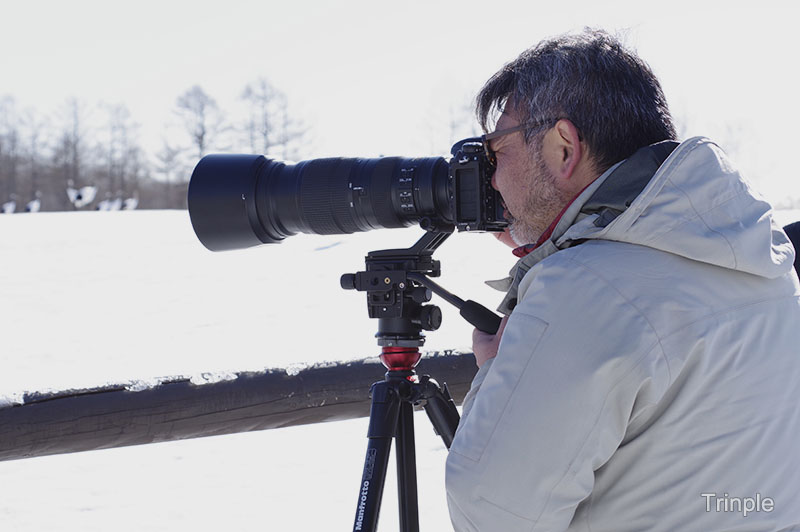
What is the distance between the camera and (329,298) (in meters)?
10.2

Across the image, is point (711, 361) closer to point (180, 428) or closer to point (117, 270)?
point (180, 428)

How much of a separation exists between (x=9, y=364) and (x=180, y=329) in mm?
1909

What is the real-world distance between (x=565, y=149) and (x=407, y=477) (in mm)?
1084

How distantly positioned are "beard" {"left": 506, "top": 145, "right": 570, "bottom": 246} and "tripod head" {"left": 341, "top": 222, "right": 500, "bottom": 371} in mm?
536

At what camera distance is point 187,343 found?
27.7ft

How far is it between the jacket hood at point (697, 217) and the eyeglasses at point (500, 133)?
23cm

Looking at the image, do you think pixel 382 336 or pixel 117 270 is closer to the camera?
pixel 382 336

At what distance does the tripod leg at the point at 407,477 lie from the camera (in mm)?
2049

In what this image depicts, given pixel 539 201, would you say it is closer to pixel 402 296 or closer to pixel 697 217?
pixel 697 217

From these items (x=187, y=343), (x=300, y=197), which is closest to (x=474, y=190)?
(x=300, y=197)

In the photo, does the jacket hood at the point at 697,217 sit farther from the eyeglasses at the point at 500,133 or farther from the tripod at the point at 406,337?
the tripod at the point at 406,337

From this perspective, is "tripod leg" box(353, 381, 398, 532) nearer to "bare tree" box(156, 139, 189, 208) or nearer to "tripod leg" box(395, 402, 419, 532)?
"tripod leg" box(395, 402, 419, 532)

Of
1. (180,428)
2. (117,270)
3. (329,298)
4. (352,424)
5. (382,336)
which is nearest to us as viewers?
(382,336)

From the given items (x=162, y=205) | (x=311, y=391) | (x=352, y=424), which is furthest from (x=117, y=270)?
(x=162, y=205)
